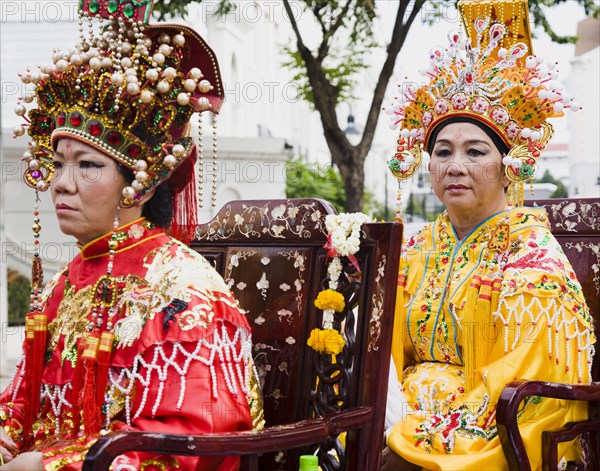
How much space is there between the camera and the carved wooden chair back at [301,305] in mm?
2695

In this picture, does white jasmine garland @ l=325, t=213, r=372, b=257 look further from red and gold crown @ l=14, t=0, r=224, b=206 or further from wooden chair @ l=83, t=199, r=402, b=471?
red and gold crown @ l=14, t=0, r=224, b=206

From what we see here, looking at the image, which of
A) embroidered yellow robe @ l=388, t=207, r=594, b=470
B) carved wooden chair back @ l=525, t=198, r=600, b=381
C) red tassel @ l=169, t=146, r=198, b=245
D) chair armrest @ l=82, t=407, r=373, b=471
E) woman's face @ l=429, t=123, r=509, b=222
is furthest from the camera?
carved wooden chair back @ l=525, t=198, r=600, b=381

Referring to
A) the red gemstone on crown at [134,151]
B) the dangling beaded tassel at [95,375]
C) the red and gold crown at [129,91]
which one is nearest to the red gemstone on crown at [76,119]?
the red and gold crown at [129,91]

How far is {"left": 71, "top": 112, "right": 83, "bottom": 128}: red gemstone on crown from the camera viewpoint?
2592mm

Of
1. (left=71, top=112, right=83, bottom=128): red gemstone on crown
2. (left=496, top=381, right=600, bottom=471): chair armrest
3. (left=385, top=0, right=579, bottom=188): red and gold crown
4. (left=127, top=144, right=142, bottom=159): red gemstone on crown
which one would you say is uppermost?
(left=385, top=0, right=579, bottom=188): red and gold crown

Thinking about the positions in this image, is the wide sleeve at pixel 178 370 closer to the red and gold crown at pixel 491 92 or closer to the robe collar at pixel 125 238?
the robe collar at pixel 125 238

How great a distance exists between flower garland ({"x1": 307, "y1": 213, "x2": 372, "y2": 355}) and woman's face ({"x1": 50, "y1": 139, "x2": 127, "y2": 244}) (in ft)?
2.14

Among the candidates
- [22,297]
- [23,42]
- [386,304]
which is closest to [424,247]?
[386,304]

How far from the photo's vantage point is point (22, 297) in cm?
976

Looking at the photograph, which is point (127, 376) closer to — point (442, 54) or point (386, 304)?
point (386, 304)

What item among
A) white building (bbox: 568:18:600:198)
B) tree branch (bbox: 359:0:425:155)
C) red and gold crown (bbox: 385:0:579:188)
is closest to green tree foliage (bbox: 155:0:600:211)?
tree branch (bbox: 359:0:425:155)

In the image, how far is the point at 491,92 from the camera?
3.71 metres

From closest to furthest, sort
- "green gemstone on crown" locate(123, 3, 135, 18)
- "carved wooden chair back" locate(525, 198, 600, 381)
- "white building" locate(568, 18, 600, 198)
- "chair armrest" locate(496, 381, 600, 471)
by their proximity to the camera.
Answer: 1. "green gemstone on crown" locate(123, 3, 135, 18)
2. "chair armrest" locate(496, 381, 600, 471)
3. "carved wooden chair back" locate(525, 198, 600, 381)
4. "white building" locate(568, 18, 600, 198)

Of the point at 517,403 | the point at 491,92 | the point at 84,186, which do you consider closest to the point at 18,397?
the point at 84,186
